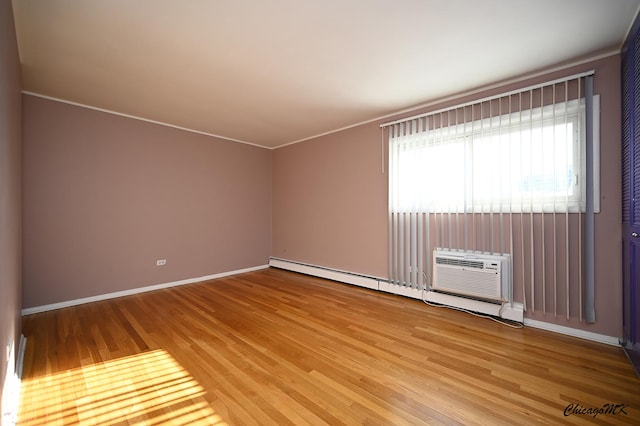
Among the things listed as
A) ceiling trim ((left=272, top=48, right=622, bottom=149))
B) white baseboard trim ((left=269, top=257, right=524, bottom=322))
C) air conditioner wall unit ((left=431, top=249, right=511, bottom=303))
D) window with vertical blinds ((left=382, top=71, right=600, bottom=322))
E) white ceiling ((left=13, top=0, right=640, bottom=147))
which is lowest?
white baseboard trim ((left=269, top=257, right=524, bottom=322))

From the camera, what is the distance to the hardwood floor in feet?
5.24

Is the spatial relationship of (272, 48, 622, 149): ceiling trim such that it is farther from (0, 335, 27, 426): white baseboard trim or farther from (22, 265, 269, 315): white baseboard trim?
(0, 335, 27, 426): white baseboard trim

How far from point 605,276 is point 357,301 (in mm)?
2568

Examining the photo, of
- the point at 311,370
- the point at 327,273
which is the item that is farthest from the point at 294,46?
the point at 327,273

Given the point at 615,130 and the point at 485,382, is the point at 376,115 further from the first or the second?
the point at 485,382

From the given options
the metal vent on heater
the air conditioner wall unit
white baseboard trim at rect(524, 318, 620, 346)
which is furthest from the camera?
the metal vent on heater

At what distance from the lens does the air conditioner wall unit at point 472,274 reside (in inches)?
114

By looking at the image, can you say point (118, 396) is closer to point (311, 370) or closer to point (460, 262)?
point (311, 370)

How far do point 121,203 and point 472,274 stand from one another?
16.4 ft

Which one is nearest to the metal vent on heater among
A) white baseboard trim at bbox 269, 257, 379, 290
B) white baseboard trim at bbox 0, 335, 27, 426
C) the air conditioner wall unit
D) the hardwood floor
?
the air conditioner wall unit

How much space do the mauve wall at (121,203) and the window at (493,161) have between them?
329cm

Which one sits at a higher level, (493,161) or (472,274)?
(493,161)

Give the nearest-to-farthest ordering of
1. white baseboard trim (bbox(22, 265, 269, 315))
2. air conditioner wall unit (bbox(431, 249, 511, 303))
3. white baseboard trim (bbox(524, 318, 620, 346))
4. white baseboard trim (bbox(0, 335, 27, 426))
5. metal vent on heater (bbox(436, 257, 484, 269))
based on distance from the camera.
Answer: white baseboard trim (bbox(0, 335, 27, 426)) < white baseboard trim (bbox(524, 318, 620, 346)) < air conditioner wall unit (bbox(431, 249, 511, 303)) < metal vent on heater (bbox(436, 257, 484, 269)) < white baseboard trim (bbox(22, 265, 269, 315))

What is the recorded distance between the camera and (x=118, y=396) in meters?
1.77
